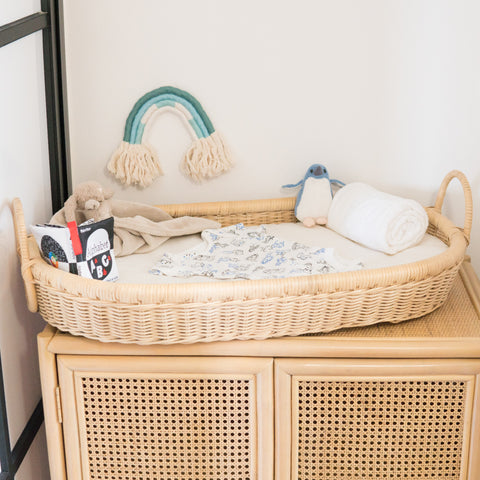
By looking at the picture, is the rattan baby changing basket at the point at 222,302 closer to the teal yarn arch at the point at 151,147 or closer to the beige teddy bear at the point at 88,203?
the beige teddy bear at the point at 88,203

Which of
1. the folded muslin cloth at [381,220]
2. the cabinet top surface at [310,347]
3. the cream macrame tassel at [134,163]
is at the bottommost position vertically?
the cabinet top surface at [310,347]

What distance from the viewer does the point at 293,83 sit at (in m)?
2.00

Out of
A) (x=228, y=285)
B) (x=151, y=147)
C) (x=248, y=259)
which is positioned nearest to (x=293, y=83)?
(x=151, y=147)

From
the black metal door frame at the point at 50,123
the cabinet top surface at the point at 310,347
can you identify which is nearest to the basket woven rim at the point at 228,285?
the cabinet top surface at the point at 310,347

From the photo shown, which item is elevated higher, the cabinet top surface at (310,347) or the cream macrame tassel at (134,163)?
the cream macrame tassel at (134,163)

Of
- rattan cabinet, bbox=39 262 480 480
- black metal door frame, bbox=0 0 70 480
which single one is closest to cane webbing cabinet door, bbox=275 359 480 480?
rattan cabinet, bbox=39 262 480 480

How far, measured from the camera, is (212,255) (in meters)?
1.76

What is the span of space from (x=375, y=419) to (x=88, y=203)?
915 millimetres

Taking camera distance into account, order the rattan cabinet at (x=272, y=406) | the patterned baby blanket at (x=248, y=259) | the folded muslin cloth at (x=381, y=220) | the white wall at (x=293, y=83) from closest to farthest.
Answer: the rattan cabinet at (x=272, y=406) → the patterned baby blanket at (x=248, y=259) → the folded muslin cloth at (x=381, y=220) → the white wall at (x=293, y=83)

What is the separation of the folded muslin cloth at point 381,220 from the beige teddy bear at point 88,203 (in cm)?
66

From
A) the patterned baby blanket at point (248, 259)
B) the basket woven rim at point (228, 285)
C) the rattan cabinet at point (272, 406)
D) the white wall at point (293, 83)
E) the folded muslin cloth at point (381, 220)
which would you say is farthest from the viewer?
the white wall at point (293, 83)

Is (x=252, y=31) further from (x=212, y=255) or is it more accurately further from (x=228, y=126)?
(x=212, y=255)

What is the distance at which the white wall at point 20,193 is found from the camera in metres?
1.52

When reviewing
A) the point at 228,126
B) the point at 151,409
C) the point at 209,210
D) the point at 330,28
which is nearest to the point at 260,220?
the point at 209,210
